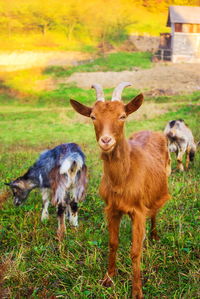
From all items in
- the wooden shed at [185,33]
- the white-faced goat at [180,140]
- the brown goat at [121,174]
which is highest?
the wooden shed at [185,33]

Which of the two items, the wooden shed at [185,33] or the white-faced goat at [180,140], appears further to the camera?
the wooden shed at [185,33]

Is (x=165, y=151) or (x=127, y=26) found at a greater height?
(x=127, y=26)

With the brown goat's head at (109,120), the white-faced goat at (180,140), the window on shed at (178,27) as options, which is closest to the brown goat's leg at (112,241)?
the brown goat's head at (109,120)

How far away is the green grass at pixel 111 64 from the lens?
16469 millimetres

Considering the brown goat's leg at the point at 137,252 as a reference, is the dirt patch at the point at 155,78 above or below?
above

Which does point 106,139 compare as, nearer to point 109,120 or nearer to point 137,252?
point 109,120

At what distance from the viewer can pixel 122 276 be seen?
3531 mm

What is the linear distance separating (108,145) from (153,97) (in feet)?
41.8

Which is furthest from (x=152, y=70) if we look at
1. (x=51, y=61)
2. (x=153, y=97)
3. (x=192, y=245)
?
(x=192, y=245)

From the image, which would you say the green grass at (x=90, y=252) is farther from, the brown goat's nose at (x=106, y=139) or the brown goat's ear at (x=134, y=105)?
the brown goat's ear at (x=134, y=105)

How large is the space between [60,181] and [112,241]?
5.71 feet

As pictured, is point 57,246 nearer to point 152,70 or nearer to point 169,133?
point 169,133

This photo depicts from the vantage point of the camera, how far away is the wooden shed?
56.2 feet

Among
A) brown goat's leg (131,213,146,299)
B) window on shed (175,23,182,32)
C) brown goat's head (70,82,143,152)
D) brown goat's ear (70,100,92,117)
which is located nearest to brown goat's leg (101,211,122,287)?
brown goat's leg (131,213,146,299)
